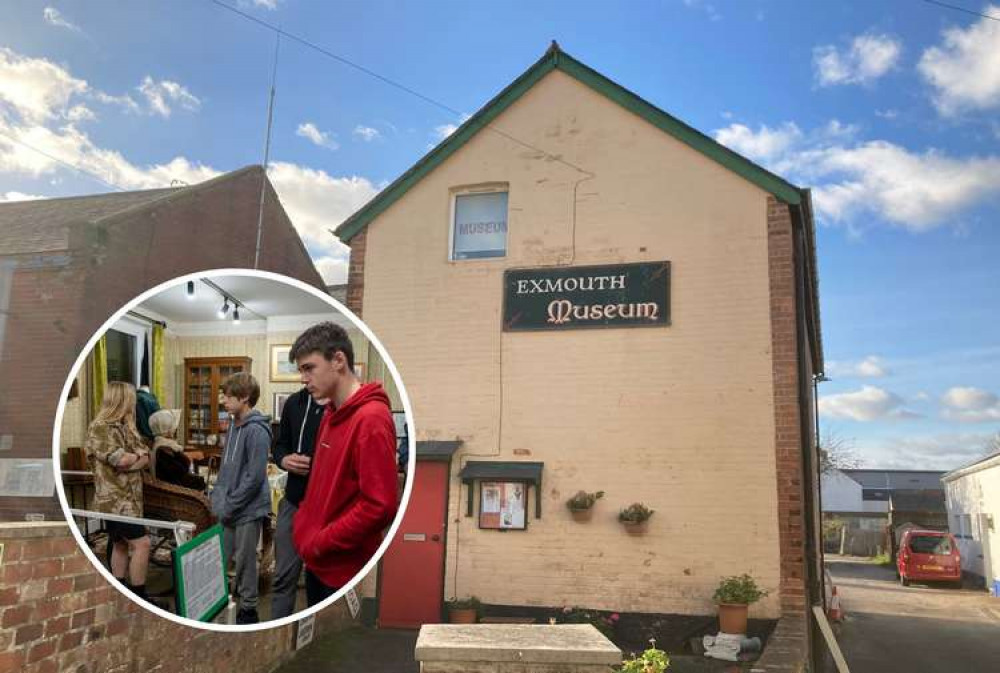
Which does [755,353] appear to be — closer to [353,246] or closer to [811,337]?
[353,246]

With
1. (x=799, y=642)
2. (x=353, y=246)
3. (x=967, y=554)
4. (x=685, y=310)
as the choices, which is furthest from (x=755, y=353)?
(x=967, y=554)

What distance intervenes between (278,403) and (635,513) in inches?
247

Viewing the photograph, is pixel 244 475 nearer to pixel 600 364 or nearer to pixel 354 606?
pixel 354 606

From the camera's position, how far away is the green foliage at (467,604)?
7367 mm

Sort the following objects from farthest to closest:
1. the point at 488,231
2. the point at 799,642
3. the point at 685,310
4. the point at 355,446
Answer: the point at 488,231
the point at 685,310
the point at 799,642
the point at 355,446

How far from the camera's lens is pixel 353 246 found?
8578 millimetres

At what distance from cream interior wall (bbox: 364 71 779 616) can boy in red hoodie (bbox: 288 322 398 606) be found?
20.3 ft

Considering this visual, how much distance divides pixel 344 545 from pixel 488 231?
7.18 meters

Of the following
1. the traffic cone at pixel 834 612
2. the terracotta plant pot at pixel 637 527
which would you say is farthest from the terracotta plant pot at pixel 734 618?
the traffic cone at pixel 834 612

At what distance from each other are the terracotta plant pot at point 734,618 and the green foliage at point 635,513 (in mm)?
989

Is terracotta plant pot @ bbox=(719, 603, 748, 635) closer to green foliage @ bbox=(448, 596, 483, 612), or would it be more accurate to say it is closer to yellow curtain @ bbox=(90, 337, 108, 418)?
green foliage @ bbox=(448, 596, 483, 612)

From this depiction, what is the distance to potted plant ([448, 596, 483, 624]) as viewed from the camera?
7328 millimetres

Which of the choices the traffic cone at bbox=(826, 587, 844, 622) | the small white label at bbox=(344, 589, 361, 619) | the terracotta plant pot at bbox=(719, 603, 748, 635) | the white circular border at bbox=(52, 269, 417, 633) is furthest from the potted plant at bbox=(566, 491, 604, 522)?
the white circular border at bbox=(52, 269, 417, 633)

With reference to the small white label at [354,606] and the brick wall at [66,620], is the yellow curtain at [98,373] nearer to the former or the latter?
the brick wall at [66,620]
